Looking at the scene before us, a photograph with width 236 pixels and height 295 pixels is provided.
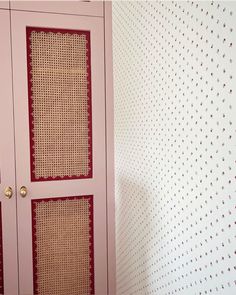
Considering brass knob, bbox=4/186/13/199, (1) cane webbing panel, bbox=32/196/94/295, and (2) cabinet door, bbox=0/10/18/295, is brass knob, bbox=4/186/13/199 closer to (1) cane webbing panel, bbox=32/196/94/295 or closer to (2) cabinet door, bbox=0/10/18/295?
(2) cabinet door, bbox=0/10/18/295

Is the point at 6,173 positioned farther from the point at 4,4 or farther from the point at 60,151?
the point at 4,4

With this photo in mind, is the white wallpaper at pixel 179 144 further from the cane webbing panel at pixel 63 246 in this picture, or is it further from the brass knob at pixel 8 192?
the brass knob at pixel 8 192

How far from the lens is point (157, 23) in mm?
1041

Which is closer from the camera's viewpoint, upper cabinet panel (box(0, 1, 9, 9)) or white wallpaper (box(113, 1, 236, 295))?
white wallpaper (box(113, 1, 236, 295))

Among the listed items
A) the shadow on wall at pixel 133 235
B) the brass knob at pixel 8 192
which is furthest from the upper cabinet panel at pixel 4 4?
the shadow on wall at pixel 133 235

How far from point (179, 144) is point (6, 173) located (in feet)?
3.22

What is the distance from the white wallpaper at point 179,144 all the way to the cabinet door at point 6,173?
23.0 inches

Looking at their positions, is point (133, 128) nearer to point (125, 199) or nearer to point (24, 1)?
point (125, 199)

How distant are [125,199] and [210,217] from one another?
76 cm

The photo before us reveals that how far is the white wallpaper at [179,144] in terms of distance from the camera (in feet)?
2.30

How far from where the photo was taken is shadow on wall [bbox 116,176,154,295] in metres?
1.22

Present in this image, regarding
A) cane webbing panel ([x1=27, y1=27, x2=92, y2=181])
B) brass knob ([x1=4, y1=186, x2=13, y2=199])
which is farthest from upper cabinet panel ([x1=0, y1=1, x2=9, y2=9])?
brass knob ([x1=4, y1=186, x2=13, y2=199])

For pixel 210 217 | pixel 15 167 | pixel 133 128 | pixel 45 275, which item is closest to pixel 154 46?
pixel 133 128

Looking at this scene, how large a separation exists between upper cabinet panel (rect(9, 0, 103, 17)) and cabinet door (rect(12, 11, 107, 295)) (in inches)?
1.2
